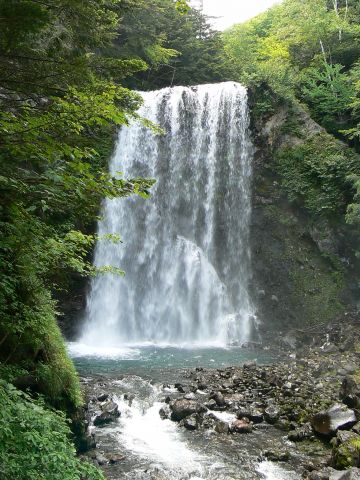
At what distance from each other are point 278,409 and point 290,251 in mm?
11834

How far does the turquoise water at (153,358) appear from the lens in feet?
36.9

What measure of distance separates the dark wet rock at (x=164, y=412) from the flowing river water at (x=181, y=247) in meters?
3.81

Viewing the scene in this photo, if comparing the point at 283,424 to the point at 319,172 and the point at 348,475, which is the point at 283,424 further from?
the point at 319,172

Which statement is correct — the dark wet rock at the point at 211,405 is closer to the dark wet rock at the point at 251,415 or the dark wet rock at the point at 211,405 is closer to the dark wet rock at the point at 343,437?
the dark wet rock at the point at 251,415

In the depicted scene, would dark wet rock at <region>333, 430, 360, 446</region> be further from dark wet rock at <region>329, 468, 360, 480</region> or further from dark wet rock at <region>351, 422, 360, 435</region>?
dark wet rock at <region>329, 468, 360, 480</region>

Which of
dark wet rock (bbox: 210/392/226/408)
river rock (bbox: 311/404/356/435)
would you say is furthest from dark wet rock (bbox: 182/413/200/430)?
river rock (bbox: 311/404/356/435)

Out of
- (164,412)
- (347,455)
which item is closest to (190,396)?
(164,412)

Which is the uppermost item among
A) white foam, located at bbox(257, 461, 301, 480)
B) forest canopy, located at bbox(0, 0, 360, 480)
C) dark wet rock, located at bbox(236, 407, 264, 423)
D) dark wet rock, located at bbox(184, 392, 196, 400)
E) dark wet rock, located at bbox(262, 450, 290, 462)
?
forest canopy, located at bbox(0, 0, 360, 480)

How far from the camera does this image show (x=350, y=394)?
7.34 metres

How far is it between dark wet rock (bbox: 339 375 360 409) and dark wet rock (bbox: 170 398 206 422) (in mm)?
2607

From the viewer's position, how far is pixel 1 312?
13.4 ft

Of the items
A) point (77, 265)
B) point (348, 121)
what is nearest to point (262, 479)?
point (77, 265)

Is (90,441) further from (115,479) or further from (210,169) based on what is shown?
(210,169)

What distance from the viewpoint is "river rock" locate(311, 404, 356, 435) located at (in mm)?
6359
